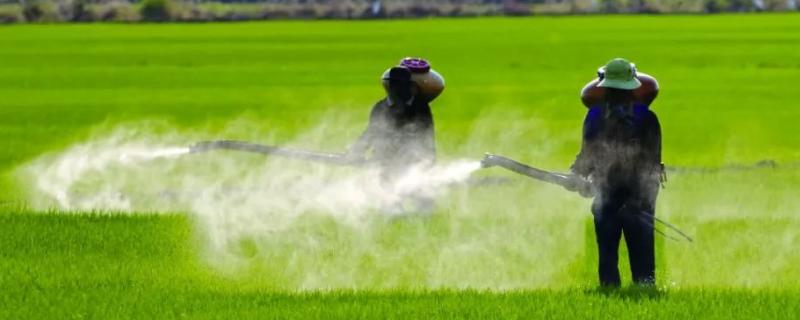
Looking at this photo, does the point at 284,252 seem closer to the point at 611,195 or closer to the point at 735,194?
the point at 611,195

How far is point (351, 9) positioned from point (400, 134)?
71813 mm

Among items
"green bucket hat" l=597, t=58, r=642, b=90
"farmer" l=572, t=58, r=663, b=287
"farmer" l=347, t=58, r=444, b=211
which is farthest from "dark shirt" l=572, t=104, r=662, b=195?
"farmer" l=347, t=58, r=444, b=211

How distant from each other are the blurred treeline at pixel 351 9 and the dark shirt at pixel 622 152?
69.9 meters

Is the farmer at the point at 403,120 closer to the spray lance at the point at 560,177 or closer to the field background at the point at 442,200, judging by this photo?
the field background at the point at 442,200

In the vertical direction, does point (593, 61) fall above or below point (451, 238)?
below

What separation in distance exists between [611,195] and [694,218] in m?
5.09

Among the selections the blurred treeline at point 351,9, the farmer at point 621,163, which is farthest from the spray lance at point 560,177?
the blurred treeline at point 351,9

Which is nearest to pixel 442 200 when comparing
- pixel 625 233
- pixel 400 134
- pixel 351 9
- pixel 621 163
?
pixel 400 134

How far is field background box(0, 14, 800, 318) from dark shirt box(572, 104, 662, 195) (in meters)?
0.70

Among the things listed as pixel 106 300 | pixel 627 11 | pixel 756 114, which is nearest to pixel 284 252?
pixel 106 300

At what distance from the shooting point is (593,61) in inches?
1859

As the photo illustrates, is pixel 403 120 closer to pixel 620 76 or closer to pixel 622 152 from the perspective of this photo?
pixel 622 152

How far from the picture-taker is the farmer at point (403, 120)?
13.8m

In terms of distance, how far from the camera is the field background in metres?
10.9
